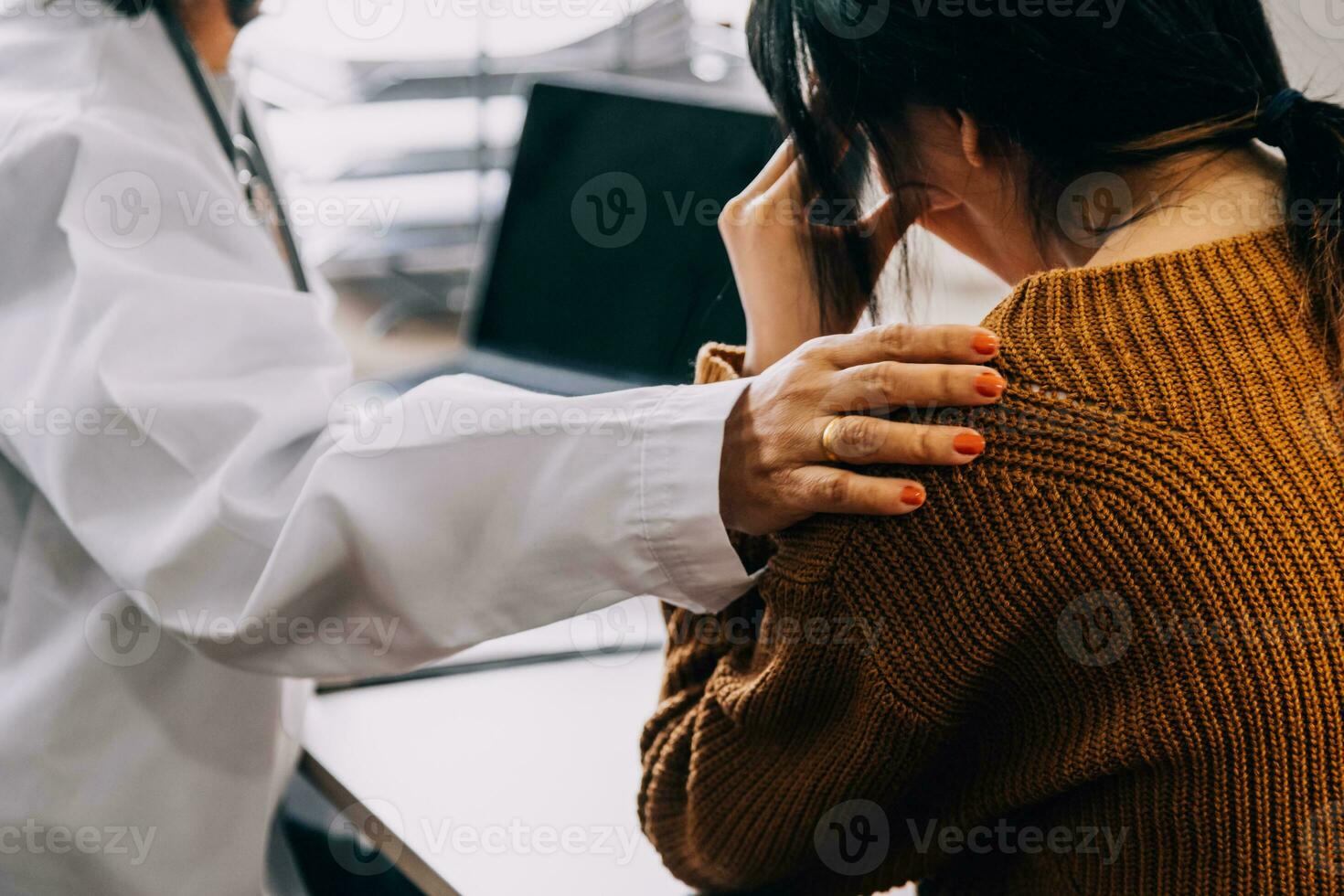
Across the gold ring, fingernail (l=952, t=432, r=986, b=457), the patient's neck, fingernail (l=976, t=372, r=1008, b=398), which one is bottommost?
the gold ring

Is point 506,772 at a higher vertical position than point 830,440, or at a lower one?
lower

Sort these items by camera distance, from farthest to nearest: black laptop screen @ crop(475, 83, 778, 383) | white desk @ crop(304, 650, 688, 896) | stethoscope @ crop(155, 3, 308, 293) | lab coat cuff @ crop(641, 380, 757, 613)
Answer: black laptop screen @ crop(475, 83, 778, 383) → stethoscope @ crop(155, 3, 308, 293) → white desk @ crop(304, 650, 688, 896) → lab coat cuff @ crop(641, 380, 757, 613)

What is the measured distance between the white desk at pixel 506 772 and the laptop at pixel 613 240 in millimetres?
407

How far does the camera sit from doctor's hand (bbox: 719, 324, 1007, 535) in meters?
0.64

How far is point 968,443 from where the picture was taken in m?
0.63

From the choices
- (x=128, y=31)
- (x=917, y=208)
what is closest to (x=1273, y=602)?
(x=917, y=208)

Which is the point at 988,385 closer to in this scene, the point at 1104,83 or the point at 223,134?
the point at 1104,83

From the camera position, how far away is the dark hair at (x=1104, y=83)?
640 mm

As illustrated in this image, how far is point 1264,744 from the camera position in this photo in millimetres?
588

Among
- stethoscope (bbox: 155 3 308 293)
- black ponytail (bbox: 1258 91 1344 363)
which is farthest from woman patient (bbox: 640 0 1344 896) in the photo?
stethoscope (bbox: 155 3 308 293)

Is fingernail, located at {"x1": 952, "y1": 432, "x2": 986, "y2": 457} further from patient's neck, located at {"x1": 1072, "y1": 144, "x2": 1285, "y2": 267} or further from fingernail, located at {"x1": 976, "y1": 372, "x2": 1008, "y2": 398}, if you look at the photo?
patient's neck, located at {"x1": 1072, "y1": 144, "x2": 1285, "y2": 267}

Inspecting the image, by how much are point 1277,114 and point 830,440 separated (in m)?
0.31

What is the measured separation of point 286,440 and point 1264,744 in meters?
0.64

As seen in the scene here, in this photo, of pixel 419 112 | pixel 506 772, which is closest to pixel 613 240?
pixel 506 772
